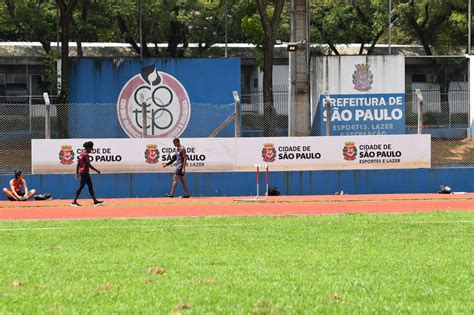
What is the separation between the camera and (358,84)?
41.6 meters

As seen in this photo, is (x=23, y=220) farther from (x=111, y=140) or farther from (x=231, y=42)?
(x=231, y=42)

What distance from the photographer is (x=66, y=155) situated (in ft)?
86.1

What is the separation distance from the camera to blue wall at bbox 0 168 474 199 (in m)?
26.4

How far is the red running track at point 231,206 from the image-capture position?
65.4 feet

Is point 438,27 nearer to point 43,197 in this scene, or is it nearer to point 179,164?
point 179,164

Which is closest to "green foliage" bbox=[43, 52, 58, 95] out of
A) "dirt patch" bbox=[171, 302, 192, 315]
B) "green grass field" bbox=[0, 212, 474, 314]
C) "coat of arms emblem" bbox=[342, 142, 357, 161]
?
"coat of arms emblem" bbox=[342, 142, 357, 161]

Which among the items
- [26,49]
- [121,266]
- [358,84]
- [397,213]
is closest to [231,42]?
[26,49]

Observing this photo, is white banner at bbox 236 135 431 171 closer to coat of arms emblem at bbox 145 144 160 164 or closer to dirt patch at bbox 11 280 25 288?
coat of arms emblem at bbox 145 144 160 164

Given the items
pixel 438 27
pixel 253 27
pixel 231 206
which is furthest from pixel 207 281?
pixel 438 27

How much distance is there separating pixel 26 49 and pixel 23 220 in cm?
4727

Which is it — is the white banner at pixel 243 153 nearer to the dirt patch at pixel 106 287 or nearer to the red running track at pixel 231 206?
the red running track at pixel 231 206

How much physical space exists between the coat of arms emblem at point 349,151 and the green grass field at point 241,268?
1061cm

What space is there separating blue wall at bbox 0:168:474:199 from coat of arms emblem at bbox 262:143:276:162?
46cm

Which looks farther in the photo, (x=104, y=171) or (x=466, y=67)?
(x=466, y=67)
